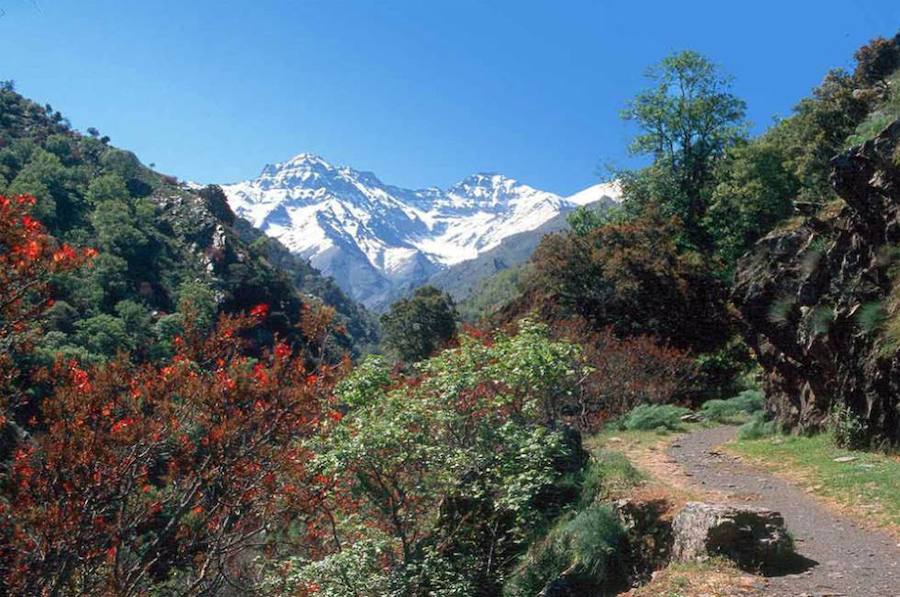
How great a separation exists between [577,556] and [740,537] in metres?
1.97

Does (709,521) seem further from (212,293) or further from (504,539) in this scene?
(212,293)

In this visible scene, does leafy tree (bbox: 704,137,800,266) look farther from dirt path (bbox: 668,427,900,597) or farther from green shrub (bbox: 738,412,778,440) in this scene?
dirt path (bbox: 668,427,900,597)

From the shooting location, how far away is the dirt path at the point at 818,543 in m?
5.47

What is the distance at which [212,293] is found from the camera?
69.3 metres

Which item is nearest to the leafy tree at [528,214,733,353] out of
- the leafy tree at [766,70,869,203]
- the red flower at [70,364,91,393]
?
the leafy tree at [766,70,869,203]

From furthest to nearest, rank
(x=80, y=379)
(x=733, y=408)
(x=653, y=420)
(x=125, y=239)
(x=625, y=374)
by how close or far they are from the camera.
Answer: (x=125, y=239), (x=625, y=374), (x=733, y=408), (x=653, y=420), (x=80, y=379)

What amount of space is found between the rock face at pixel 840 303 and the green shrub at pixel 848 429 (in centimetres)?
4

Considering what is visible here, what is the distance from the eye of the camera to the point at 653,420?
15508 millimetres

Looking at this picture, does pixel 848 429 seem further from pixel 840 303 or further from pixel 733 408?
pixel 733 408

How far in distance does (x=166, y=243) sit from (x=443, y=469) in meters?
82.1

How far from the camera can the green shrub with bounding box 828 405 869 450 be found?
10.1 metres

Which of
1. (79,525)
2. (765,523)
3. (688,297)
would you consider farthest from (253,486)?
(688,297)

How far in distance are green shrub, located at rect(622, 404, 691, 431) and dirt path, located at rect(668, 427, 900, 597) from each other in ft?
14.7

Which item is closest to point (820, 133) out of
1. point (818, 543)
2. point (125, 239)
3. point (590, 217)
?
point (590, 217)
